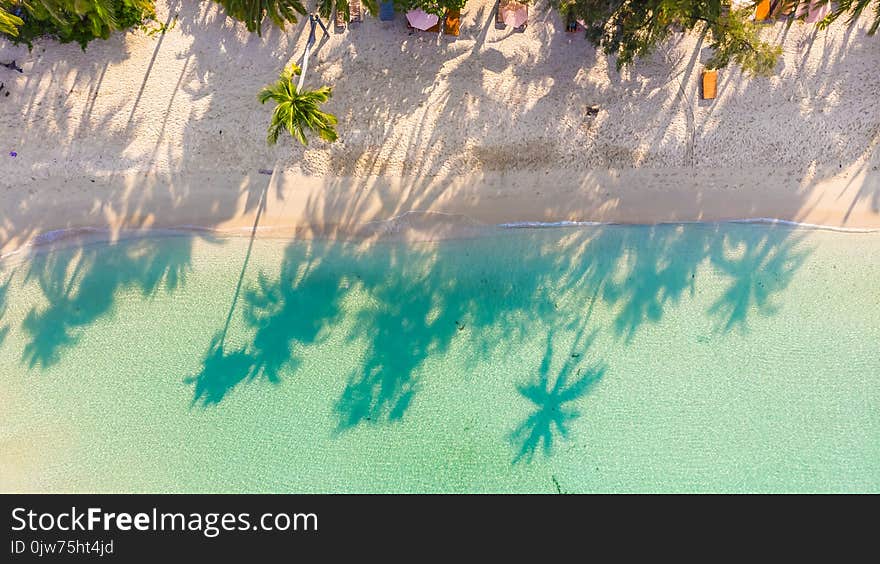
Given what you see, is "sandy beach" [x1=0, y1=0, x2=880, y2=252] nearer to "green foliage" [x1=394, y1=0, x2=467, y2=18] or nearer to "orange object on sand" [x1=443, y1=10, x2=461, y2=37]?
"orange object on sand" [x1=443, y1=10, x2=461, y2=37]

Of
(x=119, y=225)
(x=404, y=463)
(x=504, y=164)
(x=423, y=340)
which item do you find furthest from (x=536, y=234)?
(x=119, y=225)

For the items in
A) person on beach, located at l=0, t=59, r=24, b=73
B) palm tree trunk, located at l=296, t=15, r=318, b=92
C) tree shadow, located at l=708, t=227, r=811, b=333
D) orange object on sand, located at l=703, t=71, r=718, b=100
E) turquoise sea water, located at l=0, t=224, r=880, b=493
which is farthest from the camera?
tree shadow, located at l=708, t=227, r=811, b=333

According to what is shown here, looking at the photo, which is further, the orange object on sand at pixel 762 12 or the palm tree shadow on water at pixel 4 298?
the palm tree shadow on water at pixel 4 298

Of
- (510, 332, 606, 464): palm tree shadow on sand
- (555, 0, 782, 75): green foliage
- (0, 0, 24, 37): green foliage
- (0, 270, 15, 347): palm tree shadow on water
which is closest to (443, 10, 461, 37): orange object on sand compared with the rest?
(555, 0, 782, 75): green foliage

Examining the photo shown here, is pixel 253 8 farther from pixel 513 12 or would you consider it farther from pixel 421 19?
pixel 513 12

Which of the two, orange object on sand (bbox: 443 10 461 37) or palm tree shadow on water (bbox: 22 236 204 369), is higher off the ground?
orange object on sand (bbox: 443 10 461 37)

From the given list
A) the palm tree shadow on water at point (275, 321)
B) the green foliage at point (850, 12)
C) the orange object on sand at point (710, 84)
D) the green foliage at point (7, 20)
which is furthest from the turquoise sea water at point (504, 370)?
the green foliage at point (7, 20)

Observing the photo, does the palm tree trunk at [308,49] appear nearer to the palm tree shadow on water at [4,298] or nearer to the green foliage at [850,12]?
the palm tree shadow on water at [4,298]
